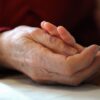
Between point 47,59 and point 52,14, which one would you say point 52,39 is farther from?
point 52,14

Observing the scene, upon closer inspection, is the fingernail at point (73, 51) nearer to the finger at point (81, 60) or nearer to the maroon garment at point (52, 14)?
→ the finger at point (81, 60)

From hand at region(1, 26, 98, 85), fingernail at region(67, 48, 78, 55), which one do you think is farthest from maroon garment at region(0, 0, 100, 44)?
fingernail at region(67, 48, 78, 55)

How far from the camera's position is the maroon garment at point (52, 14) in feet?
2.38

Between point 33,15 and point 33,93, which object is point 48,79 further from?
point 33,15

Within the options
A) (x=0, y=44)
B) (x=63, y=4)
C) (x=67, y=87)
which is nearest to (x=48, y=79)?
(x=67, y=87)

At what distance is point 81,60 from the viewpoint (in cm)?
47

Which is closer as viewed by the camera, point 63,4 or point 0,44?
point 0,44

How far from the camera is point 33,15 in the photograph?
74cm

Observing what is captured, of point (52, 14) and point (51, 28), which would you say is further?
point (52, 14)

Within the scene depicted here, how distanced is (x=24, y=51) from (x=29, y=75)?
0.05 meters

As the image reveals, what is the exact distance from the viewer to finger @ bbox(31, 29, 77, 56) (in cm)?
50

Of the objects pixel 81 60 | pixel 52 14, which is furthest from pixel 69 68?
pixel 52 14

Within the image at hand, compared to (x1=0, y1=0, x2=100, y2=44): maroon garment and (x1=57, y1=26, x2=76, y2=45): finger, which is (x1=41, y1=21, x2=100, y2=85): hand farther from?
(x1=0, y1=0, x2=100, y2=44): maroon garment

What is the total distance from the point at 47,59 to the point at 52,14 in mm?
301
